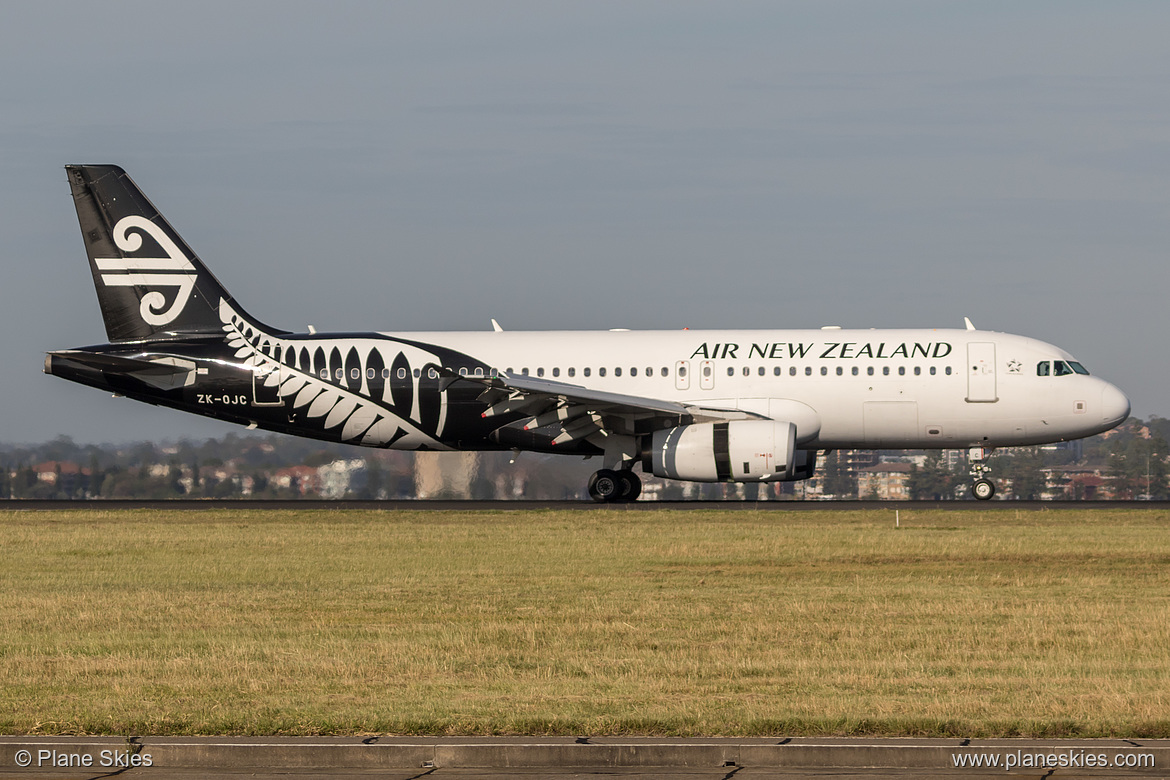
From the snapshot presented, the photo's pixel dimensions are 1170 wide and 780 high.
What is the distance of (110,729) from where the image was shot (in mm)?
11094

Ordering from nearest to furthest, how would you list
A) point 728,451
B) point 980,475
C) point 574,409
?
point 728,451 < point 574,409 < point 980,475

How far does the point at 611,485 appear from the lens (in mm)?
38125

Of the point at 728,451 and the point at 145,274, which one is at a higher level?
the point at 145,274

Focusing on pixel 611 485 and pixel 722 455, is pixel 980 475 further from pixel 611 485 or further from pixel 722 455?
pixel 611 485

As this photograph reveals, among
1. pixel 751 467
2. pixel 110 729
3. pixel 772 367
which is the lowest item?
pixel 110 729

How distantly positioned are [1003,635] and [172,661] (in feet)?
27.4

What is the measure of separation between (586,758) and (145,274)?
1250 inches

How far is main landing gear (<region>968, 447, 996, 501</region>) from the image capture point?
3841cm

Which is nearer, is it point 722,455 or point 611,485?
point 722,455

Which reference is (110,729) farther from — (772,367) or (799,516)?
(772,367)

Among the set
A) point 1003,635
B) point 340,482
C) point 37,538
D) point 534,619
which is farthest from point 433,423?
point 1003,635

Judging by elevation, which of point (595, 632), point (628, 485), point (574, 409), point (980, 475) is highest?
point (574, 409)

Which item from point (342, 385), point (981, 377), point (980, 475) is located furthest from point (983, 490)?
point (342, 385)

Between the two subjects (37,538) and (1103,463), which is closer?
(37,538)
